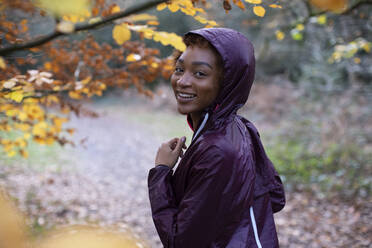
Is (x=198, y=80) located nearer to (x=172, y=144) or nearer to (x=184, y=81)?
(x=184, y=81)

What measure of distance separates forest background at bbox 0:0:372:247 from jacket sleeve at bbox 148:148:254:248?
0.57 m

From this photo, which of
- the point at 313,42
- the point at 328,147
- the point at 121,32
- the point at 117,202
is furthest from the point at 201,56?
the point at 313,42

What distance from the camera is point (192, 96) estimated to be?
1.37 m

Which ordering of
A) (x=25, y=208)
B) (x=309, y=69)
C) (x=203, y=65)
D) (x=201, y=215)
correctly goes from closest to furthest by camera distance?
(x=201, y=215)
(x=203, y=65)
(x=25, y=208)
(x=309, y=69)

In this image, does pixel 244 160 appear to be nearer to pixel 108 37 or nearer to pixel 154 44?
pixel 154 44

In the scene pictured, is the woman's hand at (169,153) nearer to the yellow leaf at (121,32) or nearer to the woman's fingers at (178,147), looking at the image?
the woman's fingers at (178,147)

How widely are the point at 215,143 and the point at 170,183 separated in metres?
A: 0.32

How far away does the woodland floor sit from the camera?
398 cm

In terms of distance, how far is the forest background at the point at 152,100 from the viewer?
6.00 ft

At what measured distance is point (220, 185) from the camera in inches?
47.3

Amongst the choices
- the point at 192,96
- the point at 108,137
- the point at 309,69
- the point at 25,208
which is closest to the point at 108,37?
A: the point at 108,137

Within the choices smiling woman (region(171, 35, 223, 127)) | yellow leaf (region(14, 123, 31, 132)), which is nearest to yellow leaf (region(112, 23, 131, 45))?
smiling woman (region(171, 35, 223, 127))

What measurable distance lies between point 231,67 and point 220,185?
1.58ft

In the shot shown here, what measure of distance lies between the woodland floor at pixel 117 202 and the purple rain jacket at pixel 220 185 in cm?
258
